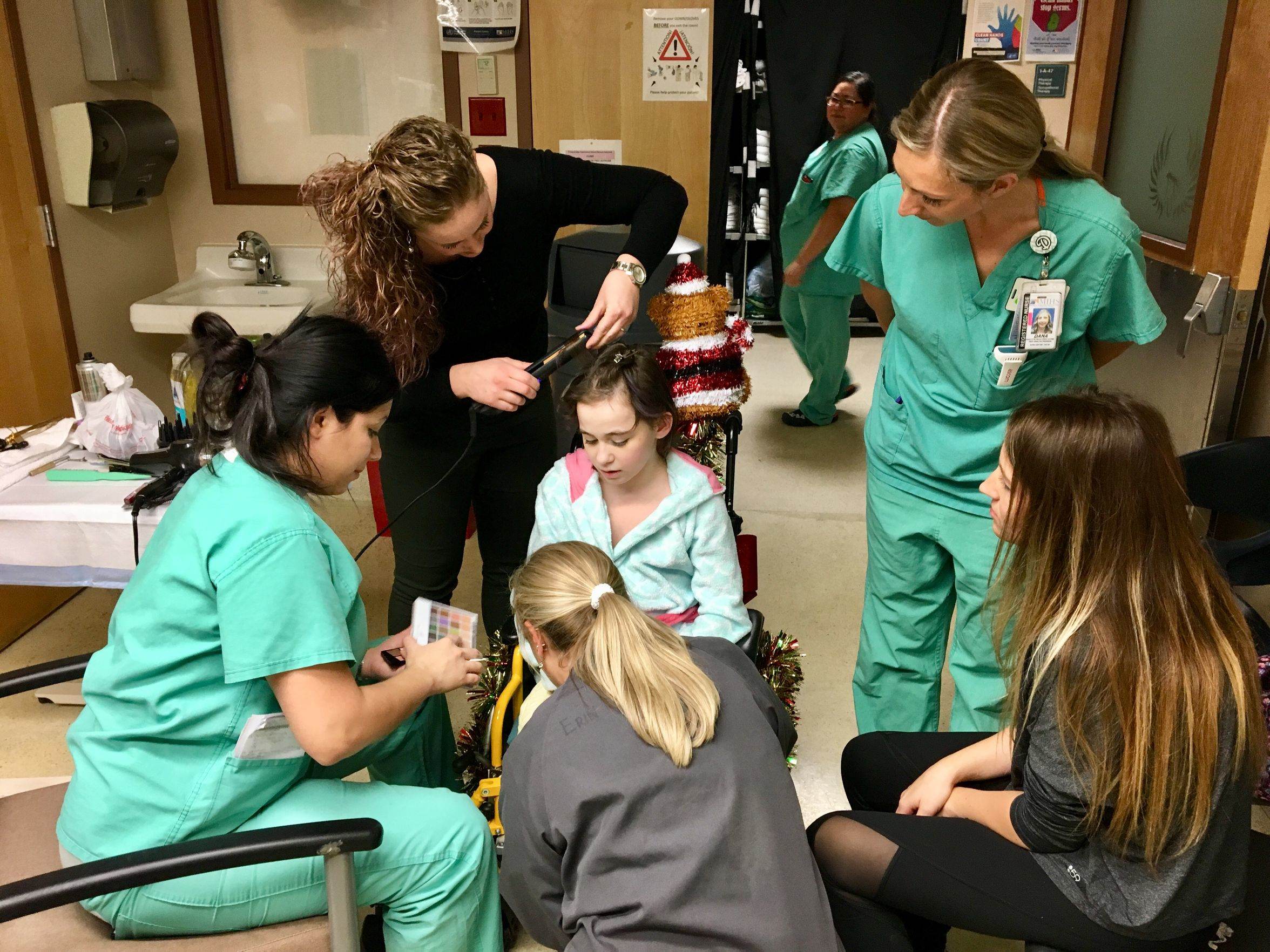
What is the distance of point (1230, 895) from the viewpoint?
1167 millimetres

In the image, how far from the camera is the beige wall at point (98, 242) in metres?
2.88

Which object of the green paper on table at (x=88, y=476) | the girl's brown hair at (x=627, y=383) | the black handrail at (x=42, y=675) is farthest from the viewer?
the green paper on table at (x=88, y=476)

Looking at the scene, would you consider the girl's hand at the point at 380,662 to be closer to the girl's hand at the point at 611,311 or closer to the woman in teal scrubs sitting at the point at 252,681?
the woman in teal scrubs sitting at the point at 252,681

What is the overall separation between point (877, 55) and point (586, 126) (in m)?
2.60

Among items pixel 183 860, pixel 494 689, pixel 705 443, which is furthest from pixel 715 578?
pixel 183 860

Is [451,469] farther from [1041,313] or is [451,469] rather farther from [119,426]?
[1041,313]

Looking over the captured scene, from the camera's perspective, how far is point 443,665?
58.8 inches

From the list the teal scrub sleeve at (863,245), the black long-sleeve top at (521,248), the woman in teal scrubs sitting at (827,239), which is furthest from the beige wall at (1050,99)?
the black long-sleeve top at (521,248)

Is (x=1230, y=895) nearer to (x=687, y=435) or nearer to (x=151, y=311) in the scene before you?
(x=687, y=435)

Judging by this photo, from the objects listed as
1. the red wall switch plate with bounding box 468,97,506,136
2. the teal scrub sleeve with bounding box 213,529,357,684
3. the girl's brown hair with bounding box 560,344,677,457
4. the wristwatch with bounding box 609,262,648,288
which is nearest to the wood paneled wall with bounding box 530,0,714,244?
the red wall switch plate with bounding box 468,97,506,136

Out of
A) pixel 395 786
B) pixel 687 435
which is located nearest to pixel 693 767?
pixel 395 786

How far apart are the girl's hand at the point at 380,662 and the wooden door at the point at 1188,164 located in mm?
1711

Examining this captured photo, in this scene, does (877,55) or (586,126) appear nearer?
(586,126)

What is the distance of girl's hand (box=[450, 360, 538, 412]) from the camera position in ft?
5.94
